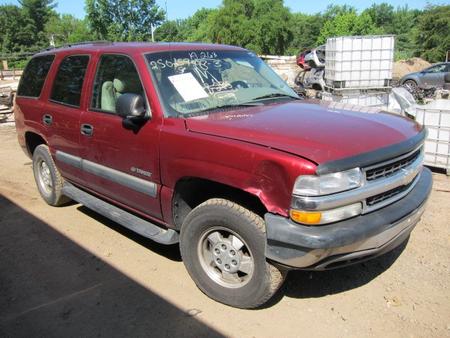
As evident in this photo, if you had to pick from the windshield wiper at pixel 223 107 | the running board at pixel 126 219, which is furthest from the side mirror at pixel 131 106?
the running board at pixel 126 219

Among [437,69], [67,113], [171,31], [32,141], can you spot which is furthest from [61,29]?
[67,113]

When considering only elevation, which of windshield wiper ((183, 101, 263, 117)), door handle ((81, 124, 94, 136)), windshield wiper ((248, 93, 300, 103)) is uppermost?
windshield wiper ((248, 93, 300, 103))

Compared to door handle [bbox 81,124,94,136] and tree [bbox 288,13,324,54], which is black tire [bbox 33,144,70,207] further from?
tree [bbox 288,13,324,54]

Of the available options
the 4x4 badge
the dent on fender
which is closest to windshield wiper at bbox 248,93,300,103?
the 4x4 badge

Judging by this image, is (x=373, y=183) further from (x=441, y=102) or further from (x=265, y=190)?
(x=441, y=102)

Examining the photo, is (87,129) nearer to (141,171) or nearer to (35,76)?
(141,171)

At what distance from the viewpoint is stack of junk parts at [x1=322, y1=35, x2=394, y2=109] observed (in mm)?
10539

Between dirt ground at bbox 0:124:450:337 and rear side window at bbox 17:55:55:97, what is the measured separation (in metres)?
1.79

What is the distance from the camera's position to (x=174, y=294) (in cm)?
371

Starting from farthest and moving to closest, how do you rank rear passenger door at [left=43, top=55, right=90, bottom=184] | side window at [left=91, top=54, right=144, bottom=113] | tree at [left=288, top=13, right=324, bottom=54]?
tree at [left=288, top=13, right=324, bottom=54] → rear passenger door at [left=43, top=55, right=90, bottom=184] → side window at [left=91, top=54, right=144, bottom=113]

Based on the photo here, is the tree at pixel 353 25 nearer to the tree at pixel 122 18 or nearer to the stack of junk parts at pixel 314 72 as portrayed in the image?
the tree at pixel 122 18

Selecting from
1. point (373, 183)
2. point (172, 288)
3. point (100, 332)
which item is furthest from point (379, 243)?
point (100, 332)

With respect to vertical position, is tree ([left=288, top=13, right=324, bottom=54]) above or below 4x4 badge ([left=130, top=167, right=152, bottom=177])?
above

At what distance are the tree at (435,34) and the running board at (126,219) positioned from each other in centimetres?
5352
